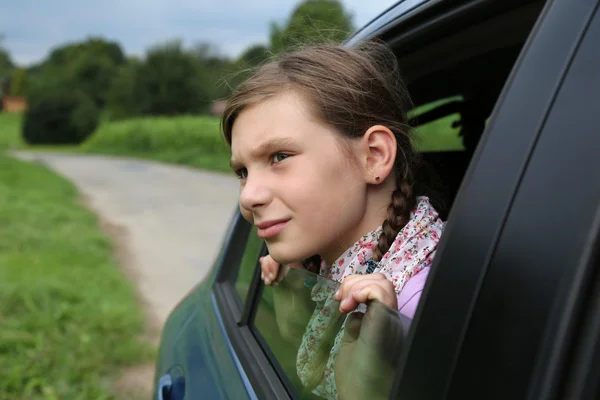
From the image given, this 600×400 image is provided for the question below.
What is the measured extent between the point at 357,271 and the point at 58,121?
43.7 metres

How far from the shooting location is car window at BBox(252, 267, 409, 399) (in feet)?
2.71

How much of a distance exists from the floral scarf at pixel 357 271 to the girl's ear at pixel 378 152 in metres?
0.10

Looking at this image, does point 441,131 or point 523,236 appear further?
point 441,131

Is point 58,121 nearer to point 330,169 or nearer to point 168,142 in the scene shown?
point 168,142

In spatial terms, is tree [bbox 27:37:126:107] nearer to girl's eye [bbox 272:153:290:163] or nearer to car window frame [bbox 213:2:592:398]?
car window frame [bbox 213:2:592:398]

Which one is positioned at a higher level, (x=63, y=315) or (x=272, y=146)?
(x=272, y=146)

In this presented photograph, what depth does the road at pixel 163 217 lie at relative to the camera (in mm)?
6145

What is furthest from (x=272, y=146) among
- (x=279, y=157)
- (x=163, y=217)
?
(x=163, y=217)

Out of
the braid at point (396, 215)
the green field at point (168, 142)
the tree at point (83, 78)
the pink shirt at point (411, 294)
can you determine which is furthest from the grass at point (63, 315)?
the tree at point (83, 78)

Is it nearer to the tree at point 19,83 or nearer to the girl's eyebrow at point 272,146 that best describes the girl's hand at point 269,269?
the girl's eyebrow at point 272,146

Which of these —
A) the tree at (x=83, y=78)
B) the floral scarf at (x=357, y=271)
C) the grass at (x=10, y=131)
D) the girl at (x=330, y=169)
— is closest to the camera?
A: the floral scarf at (x=357, y=271)

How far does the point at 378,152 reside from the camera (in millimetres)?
1262

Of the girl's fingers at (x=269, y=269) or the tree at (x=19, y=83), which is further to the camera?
the tree at (x=19, y=83)

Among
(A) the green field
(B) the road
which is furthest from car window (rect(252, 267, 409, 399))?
(A) the green field
